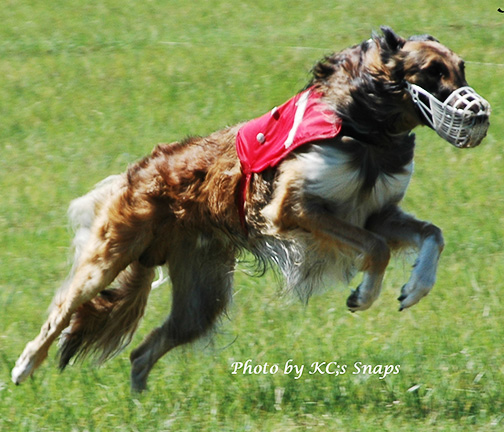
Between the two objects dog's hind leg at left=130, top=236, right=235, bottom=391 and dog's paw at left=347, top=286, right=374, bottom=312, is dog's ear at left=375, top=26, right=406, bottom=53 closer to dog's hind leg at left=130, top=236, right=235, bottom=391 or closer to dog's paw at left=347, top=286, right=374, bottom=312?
dog's paw at left=347, top=286, right=374, bottom=312

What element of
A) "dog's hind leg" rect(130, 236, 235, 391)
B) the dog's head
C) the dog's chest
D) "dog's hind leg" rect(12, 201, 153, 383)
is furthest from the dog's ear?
"dog's hind leg" rect(12, 201, 153, 383)

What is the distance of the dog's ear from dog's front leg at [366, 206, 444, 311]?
3.24 ft

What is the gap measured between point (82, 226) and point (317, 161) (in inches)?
71.2

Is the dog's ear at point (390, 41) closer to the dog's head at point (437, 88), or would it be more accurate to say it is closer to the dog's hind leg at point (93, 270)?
the dog's head at point (437, 88)

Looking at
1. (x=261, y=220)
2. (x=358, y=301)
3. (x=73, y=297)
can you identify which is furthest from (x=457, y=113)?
(x=73, y=297)

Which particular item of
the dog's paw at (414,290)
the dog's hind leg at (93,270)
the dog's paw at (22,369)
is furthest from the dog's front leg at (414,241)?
the dog's paw at (22,369)

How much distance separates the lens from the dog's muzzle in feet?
16.4

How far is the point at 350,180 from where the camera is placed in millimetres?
5488

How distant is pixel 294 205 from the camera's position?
5.57 m

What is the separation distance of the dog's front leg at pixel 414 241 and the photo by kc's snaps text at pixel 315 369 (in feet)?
2.39

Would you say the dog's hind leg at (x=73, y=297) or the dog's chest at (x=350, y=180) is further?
the dog's hind leg at (x=73, y=297)

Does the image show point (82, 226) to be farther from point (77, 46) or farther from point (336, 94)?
point (77, 46)

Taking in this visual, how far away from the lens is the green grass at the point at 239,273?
567cm

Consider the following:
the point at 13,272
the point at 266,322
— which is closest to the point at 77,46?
the point at 13,272
